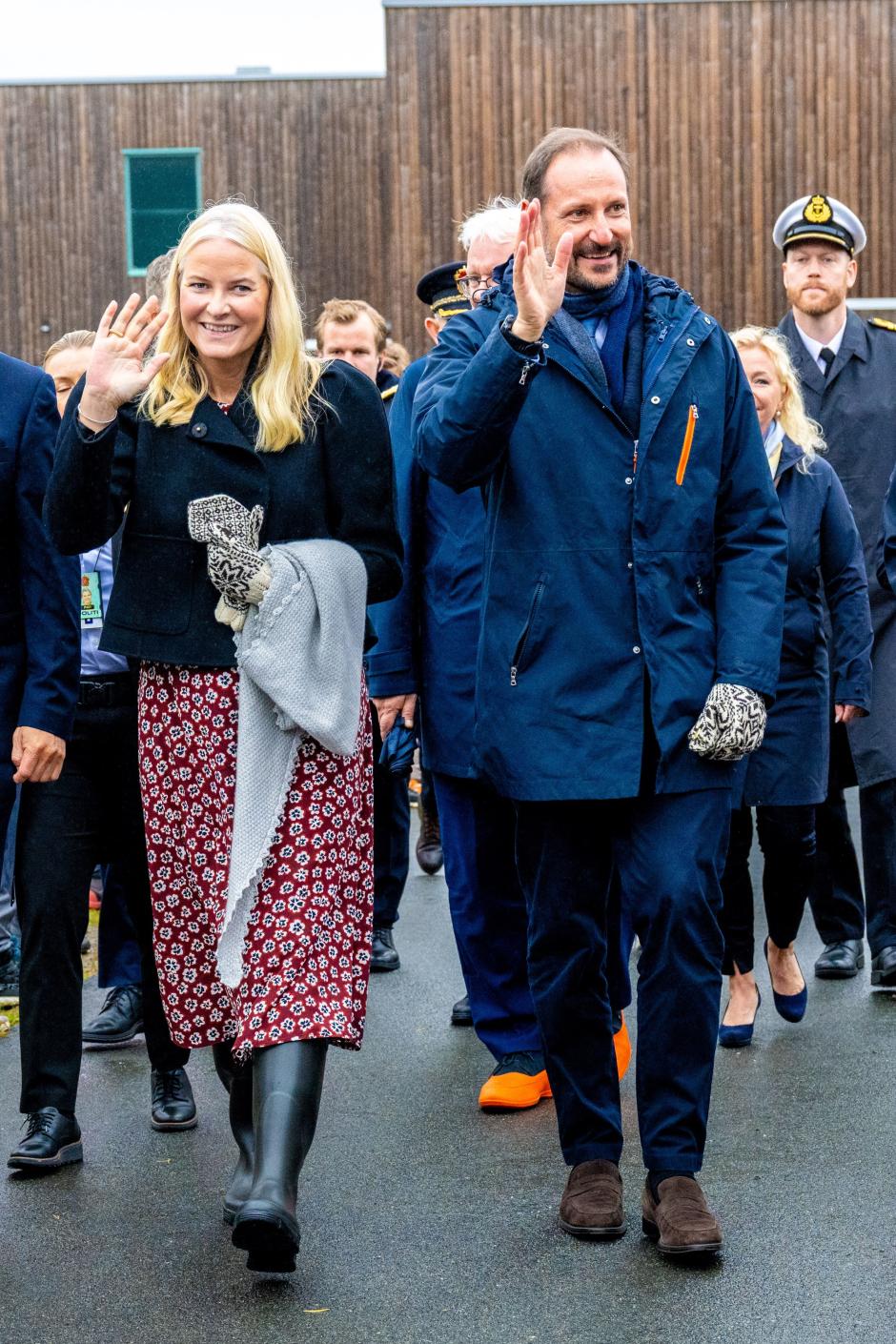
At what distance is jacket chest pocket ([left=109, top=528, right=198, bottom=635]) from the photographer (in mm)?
4199

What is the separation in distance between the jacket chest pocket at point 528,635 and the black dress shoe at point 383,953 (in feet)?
10.4

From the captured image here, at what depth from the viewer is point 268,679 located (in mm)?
4047

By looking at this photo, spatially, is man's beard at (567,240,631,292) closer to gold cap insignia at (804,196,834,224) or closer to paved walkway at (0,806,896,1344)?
paved walkway at (0,806,896,1344)

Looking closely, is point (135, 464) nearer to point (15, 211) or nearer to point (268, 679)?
point (268, 679)

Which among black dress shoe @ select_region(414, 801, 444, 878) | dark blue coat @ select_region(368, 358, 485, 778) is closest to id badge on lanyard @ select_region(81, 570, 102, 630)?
dark blue coat @ select_region(368, 358, 485, 778)

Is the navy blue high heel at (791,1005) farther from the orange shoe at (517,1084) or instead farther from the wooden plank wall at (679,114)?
the wooden plank wall at (679,114)

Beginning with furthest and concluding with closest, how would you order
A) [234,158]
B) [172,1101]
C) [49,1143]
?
[234,158]
[172,1101]
[49,1143]

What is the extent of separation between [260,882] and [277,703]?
1.22 ft

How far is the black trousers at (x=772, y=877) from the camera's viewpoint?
605 cm

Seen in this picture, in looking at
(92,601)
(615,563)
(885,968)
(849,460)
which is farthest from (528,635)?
(849,460)

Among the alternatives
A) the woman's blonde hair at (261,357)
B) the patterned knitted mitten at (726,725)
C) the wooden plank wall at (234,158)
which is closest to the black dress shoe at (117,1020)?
the woman's blonde hair at (261,357)

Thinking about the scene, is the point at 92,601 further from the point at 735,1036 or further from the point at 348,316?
the point at 735,1036

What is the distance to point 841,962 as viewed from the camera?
691cm

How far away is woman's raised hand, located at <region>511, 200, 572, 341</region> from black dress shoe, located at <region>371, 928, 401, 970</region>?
12.2ft
